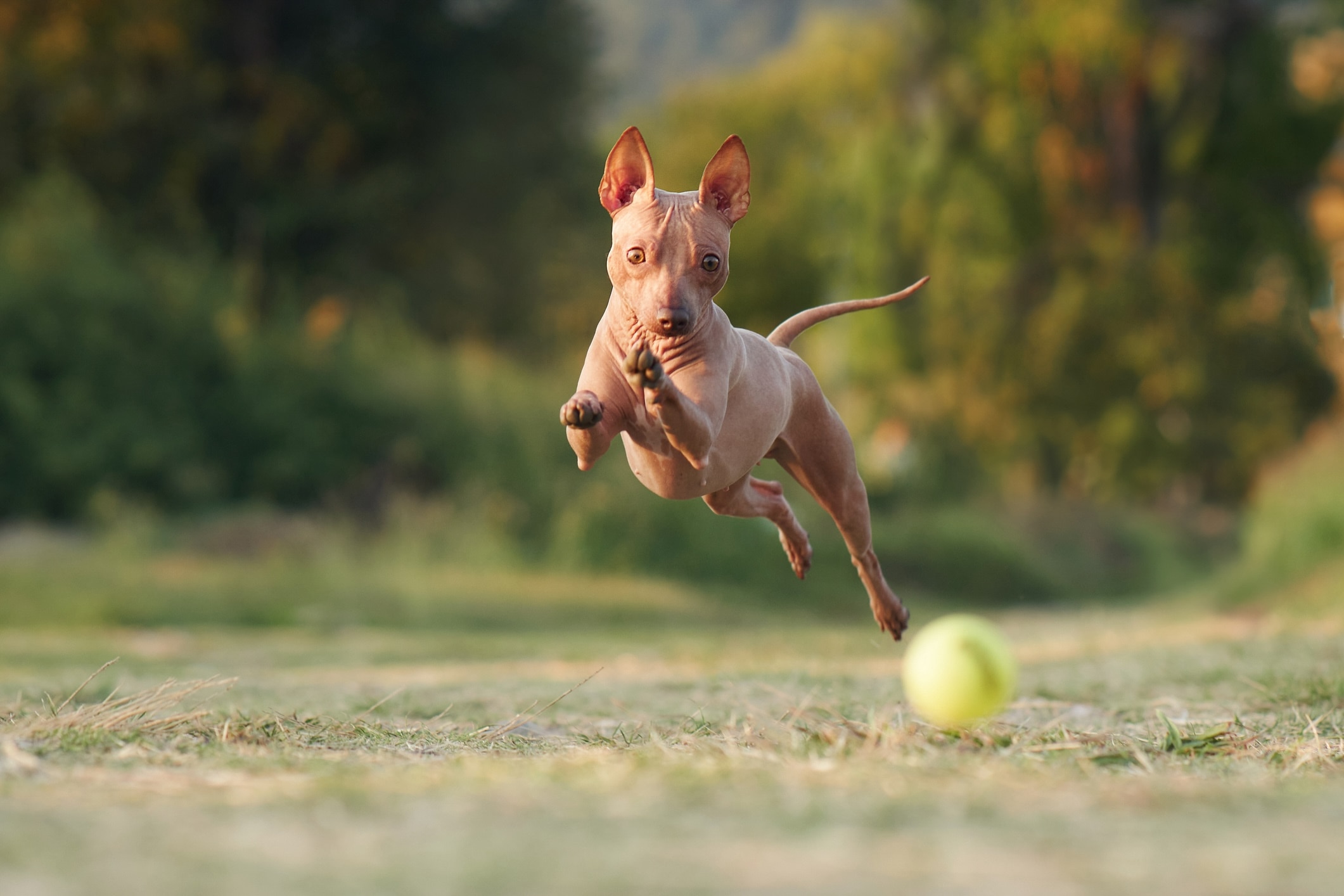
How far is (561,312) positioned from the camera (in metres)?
28.7

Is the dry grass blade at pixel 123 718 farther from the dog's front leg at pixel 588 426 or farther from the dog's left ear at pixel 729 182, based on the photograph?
the dog's left ear at pixel 729 182

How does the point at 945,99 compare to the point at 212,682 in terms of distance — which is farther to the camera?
the point at 945,99

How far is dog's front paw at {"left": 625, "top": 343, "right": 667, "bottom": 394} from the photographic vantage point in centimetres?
333

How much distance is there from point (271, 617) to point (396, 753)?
28.5 ft

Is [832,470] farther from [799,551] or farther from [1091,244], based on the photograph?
[1091,244]

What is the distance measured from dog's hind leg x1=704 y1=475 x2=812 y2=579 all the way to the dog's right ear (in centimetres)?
87

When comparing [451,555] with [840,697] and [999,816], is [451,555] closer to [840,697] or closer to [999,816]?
[840,697]

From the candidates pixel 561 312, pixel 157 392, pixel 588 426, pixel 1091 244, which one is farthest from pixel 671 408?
pixel 561 312

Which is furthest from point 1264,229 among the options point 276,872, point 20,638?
point 276,872

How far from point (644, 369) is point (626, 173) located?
820mm

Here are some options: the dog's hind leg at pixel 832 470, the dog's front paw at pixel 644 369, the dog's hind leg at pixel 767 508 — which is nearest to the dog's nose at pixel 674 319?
the dog's front paw at pixel 644 369

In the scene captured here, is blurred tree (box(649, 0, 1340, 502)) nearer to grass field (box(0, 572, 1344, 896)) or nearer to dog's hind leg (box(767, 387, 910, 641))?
grass field (box(0, 572, 1344, 896))

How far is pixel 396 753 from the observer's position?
11.8ft

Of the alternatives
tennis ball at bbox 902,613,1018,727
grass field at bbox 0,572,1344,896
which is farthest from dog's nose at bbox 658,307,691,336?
tennis ball at bbox 902,613,1018,727
